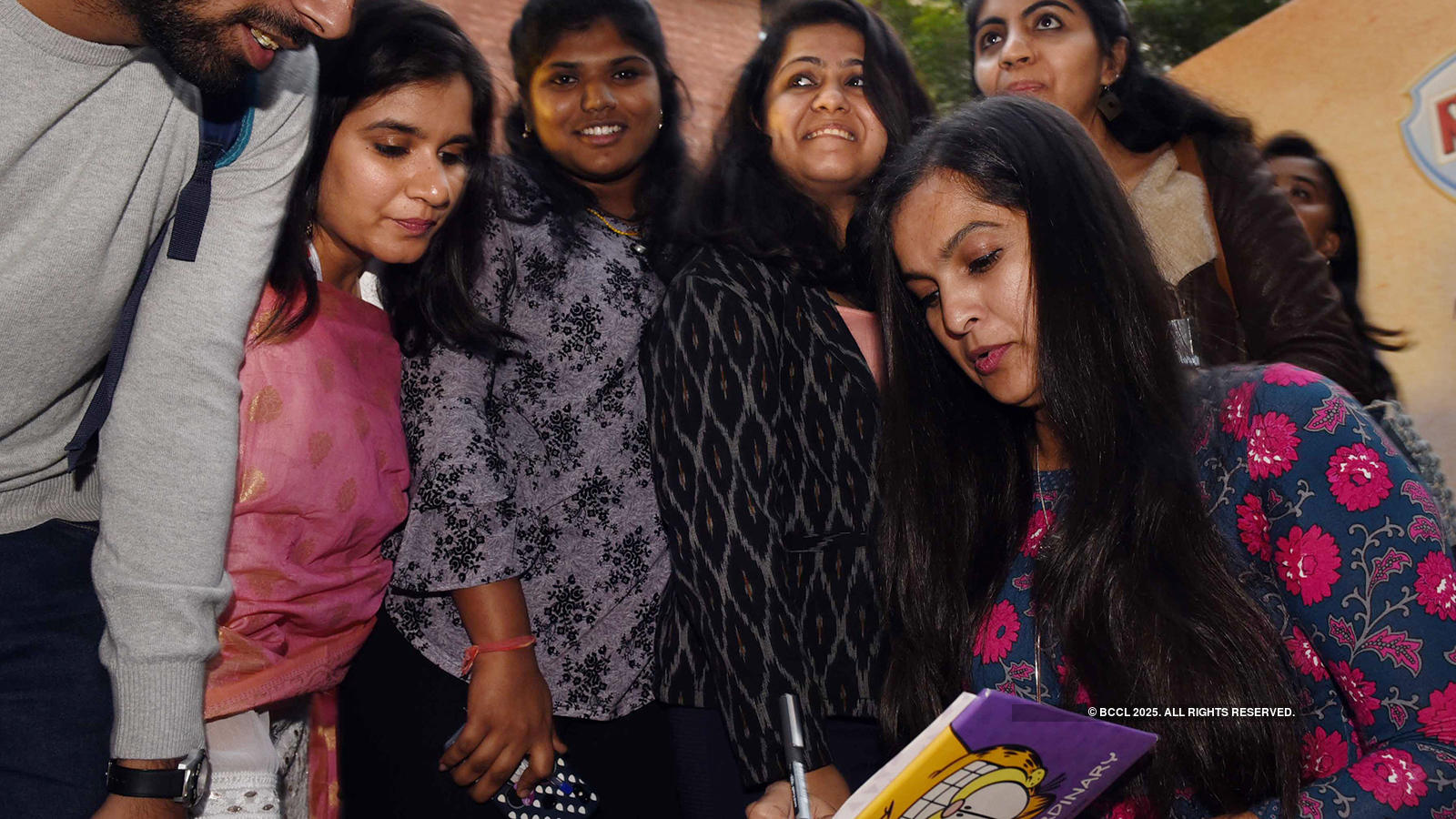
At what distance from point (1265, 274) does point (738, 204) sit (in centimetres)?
129

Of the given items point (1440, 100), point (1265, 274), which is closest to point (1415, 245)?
point (1440, 100)

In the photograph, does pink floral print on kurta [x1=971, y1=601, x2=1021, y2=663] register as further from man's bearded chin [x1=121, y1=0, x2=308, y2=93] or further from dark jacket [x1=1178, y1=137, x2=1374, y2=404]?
man's bearded chin [x1=121, y1=0, x2=308, y2=93]

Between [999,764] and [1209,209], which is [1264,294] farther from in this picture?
[999,764]

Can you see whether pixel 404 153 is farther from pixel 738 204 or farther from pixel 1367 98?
pixel 1367 98

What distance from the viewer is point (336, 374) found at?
7.18 ft

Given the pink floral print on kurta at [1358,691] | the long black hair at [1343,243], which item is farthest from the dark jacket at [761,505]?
the long black hair at [1343,243]

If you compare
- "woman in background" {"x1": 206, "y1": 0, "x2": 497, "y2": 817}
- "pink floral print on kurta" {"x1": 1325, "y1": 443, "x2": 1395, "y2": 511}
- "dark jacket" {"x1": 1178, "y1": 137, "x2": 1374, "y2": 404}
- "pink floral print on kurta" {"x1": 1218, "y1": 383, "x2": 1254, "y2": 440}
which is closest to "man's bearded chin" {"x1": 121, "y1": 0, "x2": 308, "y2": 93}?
"woman in background" {"x1": 206, "y1": 0, "x2": 497, "y2": 817}

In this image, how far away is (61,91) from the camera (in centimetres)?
164

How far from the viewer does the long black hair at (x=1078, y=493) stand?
5.53 feet

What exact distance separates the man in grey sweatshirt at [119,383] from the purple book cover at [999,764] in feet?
3.32

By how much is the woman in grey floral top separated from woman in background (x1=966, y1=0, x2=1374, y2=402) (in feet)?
3.75

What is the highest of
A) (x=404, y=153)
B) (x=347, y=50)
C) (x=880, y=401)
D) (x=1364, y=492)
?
(x=347, y=50)

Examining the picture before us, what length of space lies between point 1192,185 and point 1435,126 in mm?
2872
